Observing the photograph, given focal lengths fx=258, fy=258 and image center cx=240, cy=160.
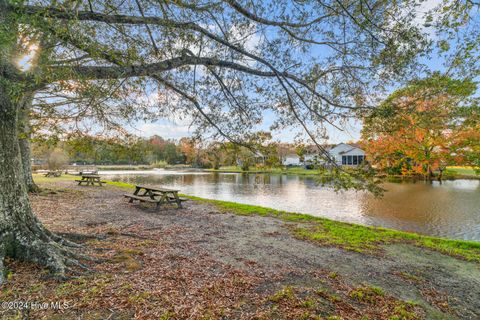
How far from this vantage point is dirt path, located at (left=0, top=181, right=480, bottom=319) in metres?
2.87

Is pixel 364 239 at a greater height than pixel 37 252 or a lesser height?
lesser

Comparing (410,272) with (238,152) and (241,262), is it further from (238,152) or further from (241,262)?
(238,152)

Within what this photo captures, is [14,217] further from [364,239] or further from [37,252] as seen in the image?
[364,239]

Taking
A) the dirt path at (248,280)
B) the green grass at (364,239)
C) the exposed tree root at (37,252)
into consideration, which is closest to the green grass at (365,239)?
the green grass at (364,239)

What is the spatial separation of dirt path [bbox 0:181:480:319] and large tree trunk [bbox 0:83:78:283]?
23 centimetres

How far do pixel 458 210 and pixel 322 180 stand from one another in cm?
1161

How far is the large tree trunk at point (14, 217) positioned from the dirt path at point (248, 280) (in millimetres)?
225

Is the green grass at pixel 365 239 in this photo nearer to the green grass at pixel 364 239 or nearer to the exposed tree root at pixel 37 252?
the green grass at pixel 364 239

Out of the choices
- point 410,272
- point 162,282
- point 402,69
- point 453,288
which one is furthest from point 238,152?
point 453,288

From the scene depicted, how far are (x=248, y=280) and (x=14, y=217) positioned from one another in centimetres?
334

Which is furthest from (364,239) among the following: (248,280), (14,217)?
(14,217)

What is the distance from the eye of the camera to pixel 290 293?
328 centimetres

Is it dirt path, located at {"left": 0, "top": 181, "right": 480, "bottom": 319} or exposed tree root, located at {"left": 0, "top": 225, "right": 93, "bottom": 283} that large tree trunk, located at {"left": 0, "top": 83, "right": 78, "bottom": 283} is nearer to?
exposed tree root, located at {"left": 0, "top": 225, "right": 93, "bottom": 283}

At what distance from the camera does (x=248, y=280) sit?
3631 mm
